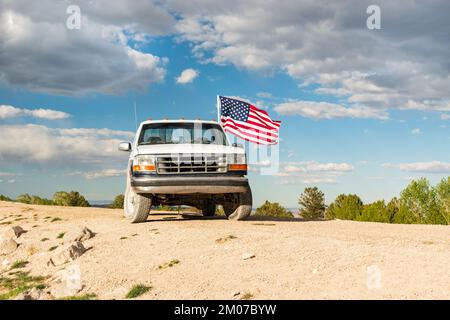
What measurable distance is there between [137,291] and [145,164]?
459 centimetres

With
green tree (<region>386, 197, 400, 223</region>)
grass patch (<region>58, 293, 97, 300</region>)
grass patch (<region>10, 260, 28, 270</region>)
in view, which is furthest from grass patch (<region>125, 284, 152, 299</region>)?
green tree (<region>386, 197, 400, 223</region>)

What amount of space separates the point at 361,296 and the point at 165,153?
625 centimetres

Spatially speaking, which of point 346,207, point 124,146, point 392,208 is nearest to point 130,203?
point 124,146

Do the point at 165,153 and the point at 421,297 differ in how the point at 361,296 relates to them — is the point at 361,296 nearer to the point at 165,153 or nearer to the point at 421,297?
the point at 421,297

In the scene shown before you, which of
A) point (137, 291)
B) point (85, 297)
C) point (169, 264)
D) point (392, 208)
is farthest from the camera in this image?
point (392, 208)

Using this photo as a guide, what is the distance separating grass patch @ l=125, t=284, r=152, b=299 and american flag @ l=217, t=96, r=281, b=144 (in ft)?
35.1

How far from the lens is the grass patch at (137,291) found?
7223mm

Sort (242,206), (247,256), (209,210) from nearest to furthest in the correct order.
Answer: (247,256) < (242,206) < (209,210)

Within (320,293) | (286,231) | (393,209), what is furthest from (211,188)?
(393,209)

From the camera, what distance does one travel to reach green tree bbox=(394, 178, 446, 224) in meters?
38.8

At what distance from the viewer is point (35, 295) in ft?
25.6

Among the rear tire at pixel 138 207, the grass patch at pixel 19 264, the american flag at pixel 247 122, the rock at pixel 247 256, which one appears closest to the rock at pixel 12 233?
the grass patch at pixel 19 264

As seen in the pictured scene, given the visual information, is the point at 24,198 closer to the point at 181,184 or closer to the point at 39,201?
the point at 39,201
